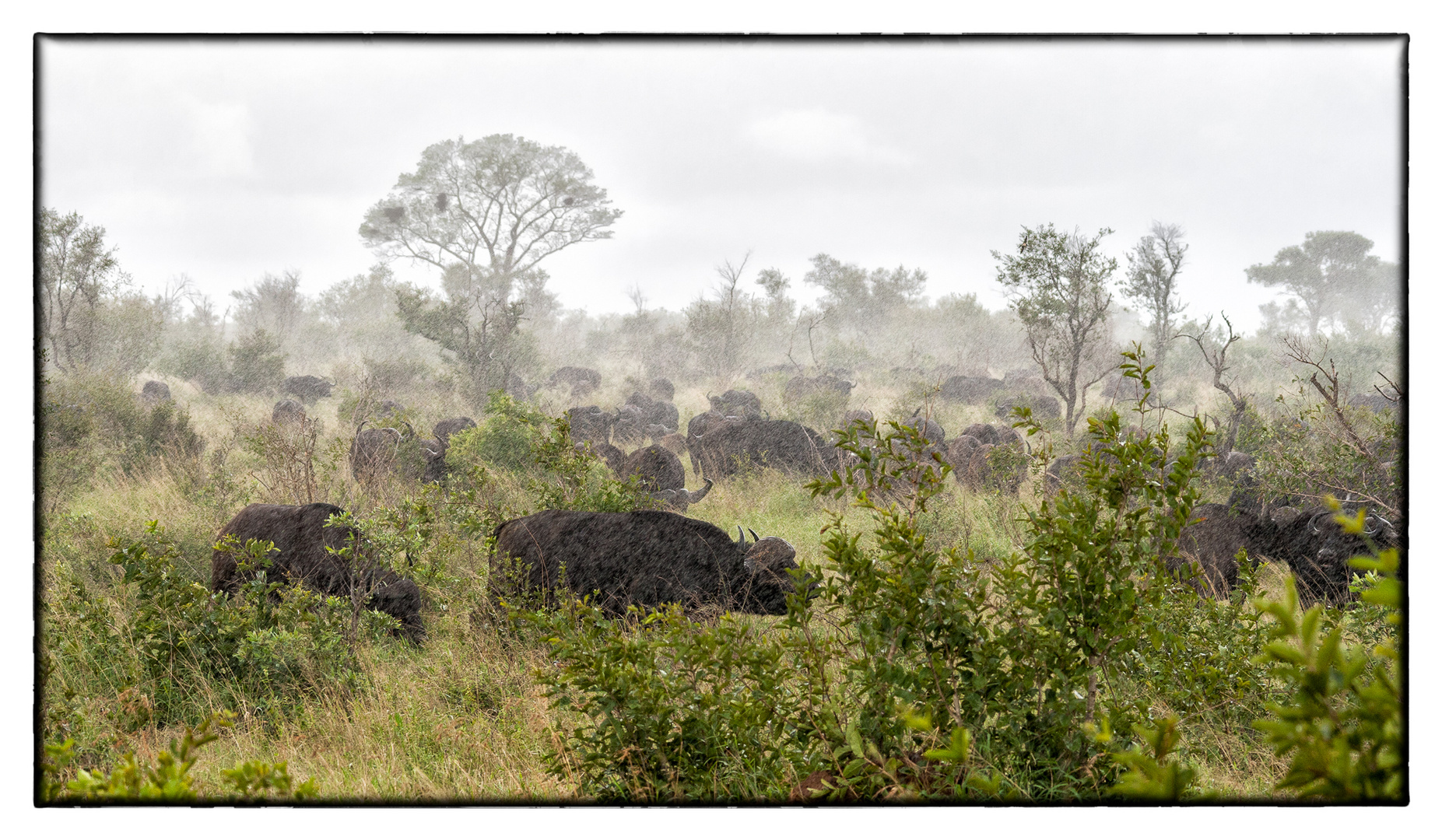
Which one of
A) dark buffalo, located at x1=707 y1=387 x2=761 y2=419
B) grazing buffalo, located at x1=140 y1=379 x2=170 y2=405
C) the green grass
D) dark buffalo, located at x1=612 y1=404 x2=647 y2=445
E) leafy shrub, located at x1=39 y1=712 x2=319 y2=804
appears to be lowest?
the green grass

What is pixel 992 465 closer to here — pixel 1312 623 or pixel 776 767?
pixel 776 767

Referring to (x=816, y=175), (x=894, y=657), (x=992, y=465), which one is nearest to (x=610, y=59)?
(x=894, y=657)

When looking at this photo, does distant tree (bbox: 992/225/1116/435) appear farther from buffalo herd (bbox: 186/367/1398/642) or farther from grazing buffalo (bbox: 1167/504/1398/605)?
grazing buffalo (bbox: 1167/504/1398/605)

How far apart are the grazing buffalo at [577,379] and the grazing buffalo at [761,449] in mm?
11079

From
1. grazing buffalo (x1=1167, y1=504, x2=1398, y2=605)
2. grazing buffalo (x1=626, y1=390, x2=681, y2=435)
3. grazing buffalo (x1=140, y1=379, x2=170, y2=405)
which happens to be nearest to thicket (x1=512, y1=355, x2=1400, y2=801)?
grazing buffalo (x1=1167, y1=504, x2=1398, y2=605)

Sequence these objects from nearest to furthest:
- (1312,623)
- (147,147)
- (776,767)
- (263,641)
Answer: (1312,623) → (776,767) → (263,641) → (147,147)

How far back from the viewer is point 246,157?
29.1ft

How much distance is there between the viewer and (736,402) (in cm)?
1672

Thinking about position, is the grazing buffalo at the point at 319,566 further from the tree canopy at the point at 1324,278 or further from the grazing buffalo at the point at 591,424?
the tree canopy at the point at 1324,278

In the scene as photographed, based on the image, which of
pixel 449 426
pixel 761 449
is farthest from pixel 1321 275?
pixel 449 426

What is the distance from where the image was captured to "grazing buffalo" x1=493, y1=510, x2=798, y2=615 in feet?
15.9

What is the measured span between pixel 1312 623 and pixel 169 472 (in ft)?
31.9

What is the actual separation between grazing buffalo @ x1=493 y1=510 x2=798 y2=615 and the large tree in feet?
54.9

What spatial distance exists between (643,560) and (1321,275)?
64.3ft
